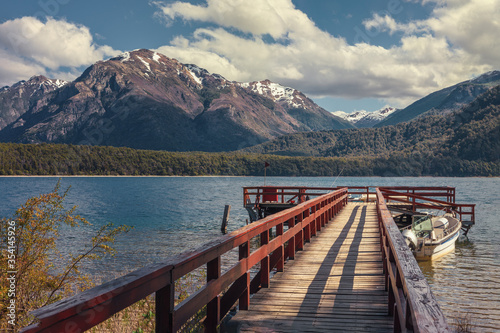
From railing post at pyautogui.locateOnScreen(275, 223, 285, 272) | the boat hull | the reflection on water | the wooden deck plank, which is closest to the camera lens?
the wooden deck plank

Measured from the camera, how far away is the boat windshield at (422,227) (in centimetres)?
2027

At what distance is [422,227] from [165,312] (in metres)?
19.1

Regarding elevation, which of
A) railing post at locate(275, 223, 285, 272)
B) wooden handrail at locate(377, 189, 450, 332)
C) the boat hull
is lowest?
the boat hull

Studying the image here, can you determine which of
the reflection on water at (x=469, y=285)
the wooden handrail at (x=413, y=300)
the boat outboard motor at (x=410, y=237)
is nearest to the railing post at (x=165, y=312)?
the wooden handrail at (x=413, y=300)

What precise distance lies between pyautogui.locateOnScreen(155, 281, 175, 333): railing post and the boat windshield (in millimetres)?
18730

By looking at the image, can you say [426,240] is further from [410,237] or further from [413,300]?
[413,300]

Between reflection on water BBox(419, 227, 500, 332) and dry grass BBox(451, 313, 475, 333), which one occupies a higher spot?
dry grass BBox(451, 313, 475, 333)

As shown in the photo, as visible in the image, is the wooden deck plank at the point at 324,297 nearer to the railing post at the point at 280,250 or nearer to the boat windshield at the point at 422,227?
the railing post at the point at 280,250

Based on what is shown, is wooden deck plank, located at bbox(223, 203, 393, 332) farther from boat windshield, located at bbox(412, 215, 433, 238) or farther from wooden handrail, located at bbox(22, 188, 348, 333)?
boat windshield, located at bbox(412, 215, 433, 238)

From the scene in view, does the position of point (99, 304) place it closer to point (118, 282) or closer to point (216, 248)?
point (118, 282)

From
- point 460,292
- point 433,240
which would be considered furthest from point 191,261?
point 433,240

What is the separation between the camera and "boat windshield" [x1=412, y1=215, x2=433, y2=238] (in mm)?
20266

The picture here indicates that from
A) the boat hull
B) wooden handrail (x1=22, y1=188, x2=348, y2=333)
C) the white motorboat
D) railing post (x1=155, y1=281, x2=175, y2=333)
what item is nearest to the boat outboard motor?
the white motorboat

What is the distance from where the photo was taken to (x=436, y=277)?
17.7 meters
